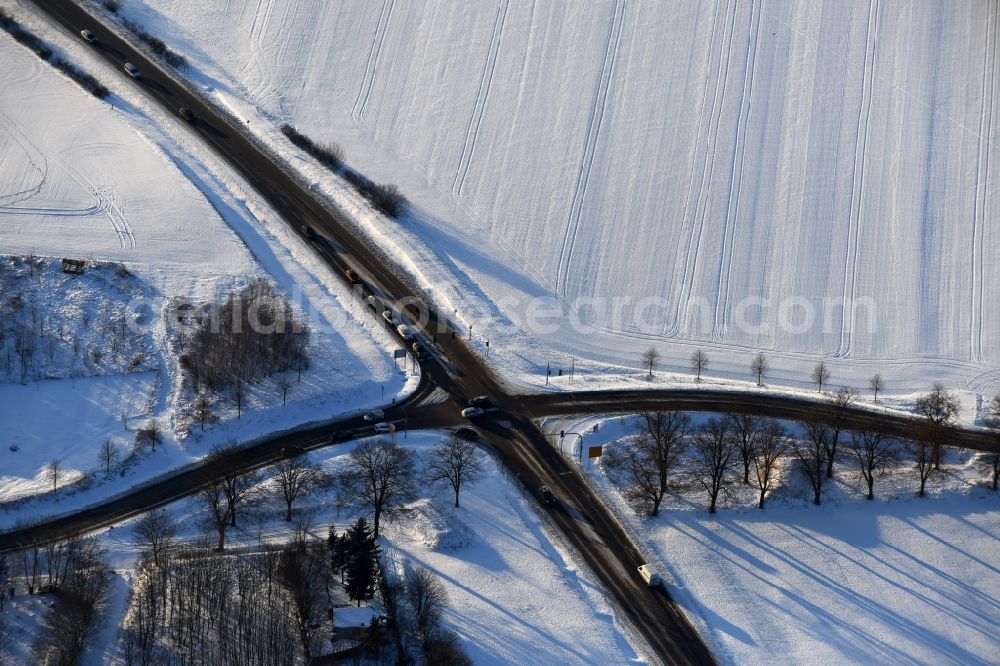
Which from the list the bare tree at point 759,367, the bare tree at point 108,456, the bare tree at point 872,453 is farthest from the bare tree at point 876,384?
the bare tree at point 108,456

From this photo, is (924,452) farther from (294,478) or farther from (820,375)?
(294,478)

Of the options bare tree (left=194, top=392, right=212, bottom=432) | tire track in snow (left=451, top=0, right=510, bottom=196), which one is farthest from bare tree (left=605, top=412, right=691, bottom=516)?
tire track in snow (left=451, top=0, right=510, bottom=196)

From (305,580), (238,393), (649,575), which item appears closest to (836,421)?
(649,575)

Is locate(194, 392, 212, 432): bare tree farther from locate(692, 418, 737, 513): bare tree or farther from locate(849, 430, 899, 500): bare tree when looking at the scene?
locate(849, 430, 899, 500): bare tree

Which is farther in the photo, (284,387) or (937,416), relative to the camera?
(937,416)

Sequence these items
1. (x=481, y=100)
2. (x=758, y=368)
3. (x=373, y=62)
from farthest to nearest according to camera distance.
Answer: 1. (x=373, y=62)
2. (x=481, y=100)
3. (x=758, y=368)

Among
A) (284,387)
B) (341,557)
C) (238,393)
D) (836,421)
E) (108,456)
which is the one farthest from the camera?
(284,387)

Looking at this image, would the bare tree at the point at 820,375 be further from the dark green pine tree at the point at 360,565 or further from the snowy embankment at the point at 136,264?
the dark green pine tree at the point at 360,565
